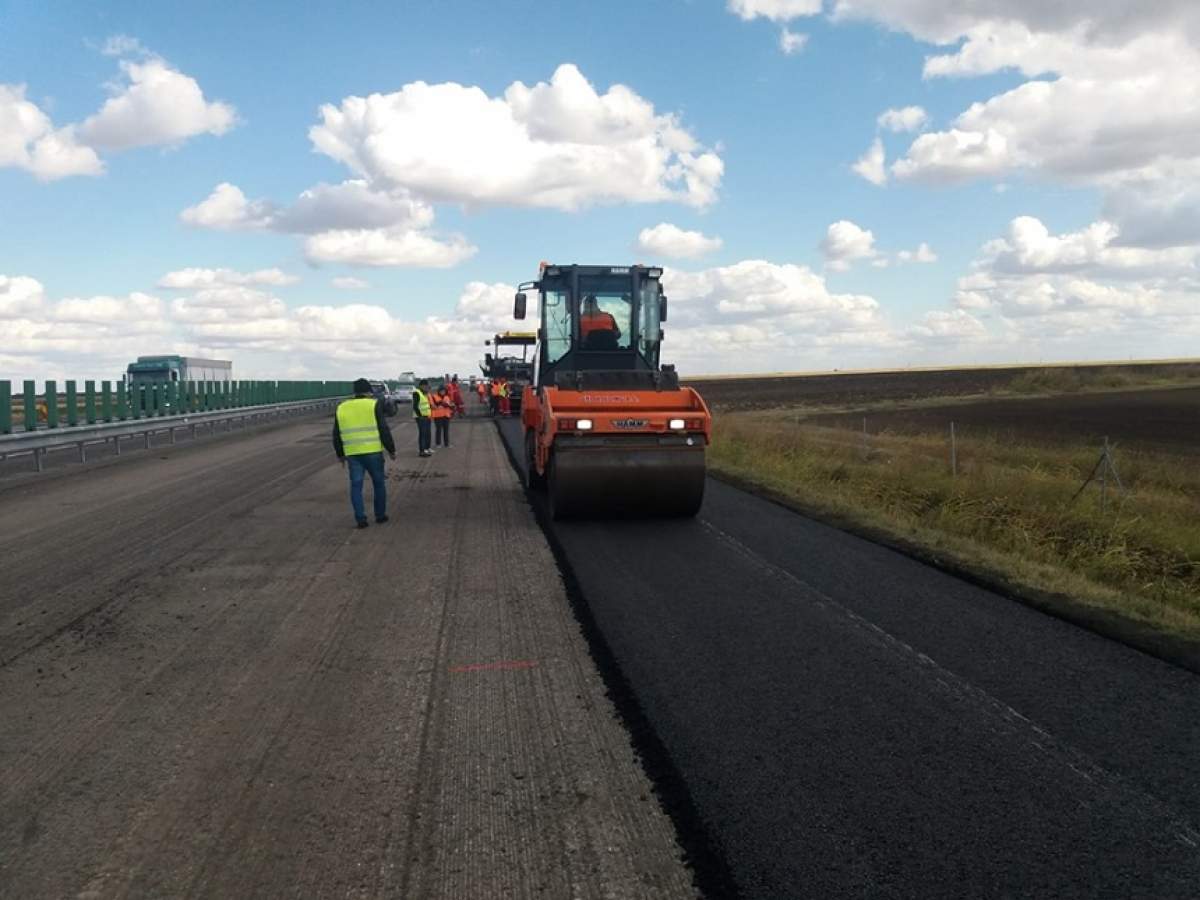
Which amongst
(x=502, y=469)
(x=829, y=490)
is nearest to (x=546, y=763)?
(x=829, y=490)

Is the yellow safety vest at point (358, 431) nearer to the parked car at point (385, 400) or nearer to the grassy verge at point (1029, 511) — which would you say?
the parked car at point (385, 400)

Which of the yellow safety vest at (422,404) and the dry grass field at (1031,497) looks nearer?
the dry grass field at (1031,497)

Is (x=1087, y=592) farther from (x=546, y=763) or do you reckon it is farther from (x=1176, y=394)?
(x=1176, y=394)

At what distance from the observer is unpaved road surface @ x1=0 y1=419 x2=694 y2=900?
3.44 m

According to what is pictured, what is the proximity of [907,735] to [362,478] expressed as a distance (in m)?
7.83

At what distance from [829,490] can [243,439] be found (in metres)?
19.1

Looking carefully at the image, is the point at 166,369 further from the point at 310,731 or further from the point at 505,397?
the point at 310,731

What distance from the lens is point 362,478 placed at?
1120cm

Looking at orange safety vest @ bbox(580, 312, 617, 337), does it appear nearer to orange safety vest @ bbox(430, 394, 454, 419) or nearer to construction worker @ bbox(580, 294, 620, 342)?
construction worker @ bbox(580, 294, 620, 342)

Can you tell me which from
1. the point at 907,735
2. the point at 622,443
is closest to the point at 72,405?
the point at 622,443

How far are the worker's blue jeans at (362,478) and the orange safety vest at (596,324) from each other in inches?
141

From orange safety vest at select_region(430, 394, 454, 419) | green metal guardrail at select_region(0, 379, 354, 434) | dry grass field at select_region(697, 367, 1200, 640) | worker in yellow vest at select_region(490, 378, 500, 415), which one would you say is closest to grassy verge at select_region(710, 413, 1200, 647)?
dry grass field at select_region(697, 367, 1200, 640)

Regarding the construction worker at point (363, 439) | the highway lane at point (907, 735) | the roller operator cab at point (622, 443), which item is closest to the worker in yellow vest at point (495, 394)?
the roller operator cab at point (622, 443)

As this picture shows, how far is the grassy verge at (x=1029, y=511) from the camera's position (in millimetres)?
8547
